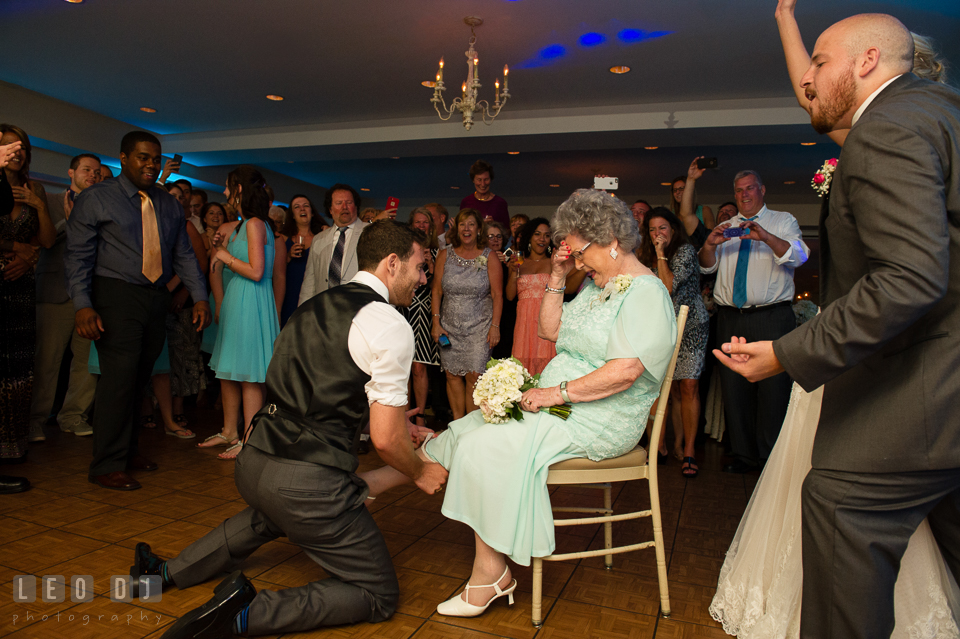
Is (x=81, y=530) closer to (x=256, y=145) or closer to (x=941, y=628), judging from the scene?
(x=941, y=628)

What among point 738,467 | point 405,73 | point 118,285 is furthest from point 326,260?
point 738,467

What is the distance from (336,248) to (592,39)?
2858 millimetres

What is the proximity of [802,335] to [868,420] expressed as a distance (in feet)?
0.80

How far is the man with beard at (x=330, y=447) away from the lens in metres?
1.88

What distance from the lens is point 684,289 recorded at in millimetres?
4082

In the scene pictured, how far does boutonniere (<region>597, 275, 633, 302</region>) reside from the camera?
220 cm

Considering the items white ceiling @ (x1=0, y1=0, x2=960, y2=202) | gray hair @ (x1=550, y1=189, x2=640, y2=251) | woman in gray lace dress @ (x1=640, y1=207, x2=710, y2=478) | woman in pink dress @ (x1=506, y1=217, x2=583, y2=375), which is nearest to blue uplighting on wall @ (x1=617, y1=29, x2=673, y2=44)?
white ceiling @ (x1=0, y1=0, x2=960, y2=202)

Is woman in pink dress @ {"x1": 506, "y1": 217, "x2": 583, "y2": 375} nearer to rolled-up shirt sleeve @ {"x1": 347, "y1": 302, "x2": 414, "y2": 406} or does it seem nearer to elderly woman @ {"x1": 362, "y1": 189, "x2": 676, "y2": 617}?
elderly woman @ {"x1": 362, "y1": 189, "x2": 676, "y2": 617}

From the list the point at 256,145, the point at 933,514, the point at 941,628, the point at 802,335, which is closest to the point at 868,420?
the point at 802,335

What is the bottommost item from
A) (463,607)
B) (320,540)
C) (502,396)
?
(463,607)

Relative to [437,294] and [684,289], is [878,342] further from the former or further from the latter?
[437,294]

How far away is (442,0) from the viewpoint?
469cm

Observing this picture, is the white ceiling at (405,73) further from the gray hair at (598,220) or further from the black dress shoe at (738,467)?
the black dress shoe at (738,467)

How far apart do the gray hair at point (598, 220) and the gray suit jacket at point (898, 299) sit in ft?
3.15
